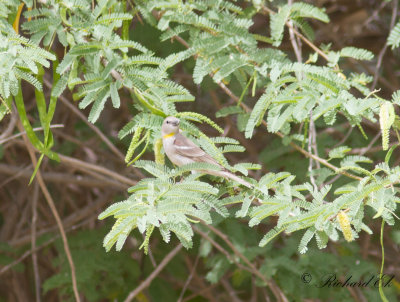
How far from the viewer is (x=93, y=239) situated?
14.8 feet

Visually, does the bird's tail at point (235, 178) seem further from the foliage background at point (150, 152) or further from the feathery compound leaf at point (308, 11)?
the feathery compound leaf at point (308, 11)

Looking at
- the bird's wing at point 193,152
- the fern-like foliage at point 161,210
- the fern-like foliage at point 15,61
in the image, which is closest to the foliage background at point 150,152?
the fern-like foliage at point 15,61

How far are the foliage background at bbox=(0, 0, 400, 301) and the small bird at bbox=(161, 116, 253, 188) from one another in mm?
76

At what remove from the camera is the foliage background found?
2.85 m

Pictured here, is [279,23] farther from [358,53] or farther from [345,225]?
[345,225]

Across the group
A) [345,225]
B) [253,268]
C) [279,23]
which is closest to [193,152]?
[345,225]

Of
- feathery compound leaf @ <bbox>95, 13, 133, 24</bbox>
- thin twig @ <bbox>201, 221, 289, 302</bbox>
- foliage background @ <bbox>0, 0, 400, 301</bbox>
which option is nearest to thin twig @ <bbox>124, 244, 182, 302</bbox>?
foliage background @ <bbox>0, 0, 400, 301</bbox>

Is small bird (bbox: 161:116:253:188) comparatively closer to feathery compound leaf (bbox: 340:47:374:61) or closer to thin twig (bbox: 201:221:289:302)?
feathery compound leaf (bbox: 340:47:374:61)

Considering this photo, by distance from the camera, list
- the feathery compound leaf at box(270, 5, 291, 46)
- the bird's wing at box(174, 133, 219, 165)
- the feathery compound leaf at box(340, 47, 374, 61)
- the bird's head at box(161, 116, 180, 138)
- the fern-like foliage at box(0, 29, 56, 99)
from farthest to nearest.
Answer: the feathery compound leaf at box(270, 5, 291, 46) < the feathery compound leaf at box(340, 47, 374, 61) < the bird's wing at box(174, 133, 219, 165) < the bird's head at box(161, 116, 180, 138) < the fern-like foliage at box(0, 29, 56, 99)

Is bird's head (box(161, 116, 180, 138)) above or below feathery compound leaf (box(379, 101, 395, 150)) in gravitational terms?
below

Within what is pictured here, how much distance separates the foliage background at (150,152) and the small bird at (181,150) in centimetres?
8

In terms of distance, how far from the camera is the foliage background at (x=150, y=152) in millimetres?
2848

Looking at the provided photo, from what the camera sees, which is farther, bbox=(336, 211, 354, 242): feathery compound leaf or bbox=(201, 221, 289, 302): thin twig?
bbox=(201, 221, 289, 302): thin twig

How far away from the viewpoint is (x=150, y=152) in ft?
15.4
